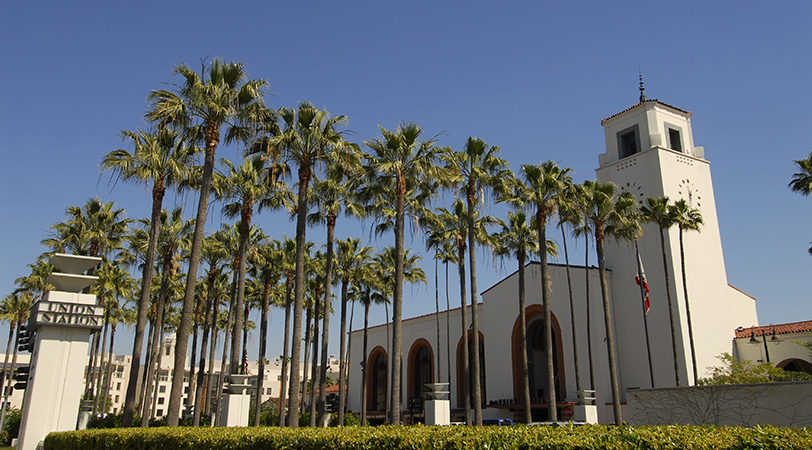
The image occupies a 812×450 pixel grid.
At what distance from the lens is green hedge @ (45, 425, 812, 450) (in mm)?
6973

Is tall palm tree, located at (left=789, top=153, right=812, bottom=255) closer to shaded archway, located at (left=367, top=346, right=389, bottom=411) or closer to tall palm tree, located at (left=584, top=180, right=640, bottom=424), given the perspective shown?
tall palm tree, located at (left=584, top=180, right=640, bottom=424)

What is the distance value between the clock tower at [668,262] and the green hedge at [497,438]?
97.7ft

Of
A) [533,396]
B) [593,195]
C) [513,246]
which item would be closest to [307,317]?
[533,396]

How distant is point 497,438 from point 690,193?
122 feet

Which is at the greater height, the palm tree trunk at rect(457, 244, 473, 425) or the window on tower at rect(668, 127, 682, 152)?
the window on tower at rect(668, 127, 682, 152)

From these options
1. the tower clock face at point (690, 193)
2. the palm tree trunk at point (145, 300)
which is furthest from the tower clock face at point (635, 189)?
the palm tree trunk at point (145, 300)

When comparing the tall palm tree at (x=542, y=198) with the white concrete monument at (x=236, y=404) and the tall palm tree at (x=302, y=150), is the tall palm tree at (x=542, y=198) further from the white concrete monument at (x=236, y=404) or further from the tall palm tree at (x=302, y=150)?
the white concrete monument at (x=236, y=404)

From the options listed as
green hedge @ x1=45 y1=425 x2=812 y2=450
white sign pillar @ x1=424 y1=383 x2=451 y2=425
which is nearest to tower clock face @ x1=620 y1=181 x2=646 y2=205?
white sign pillar @ x1=424 y1=383 x2=451 y2=425

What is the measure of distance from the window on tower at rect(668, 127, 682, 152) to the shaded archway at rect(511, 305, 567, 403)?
600 inches

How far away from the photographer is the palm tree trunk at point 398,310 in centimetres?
2239

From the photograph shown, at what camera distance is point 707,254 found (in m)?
40.1

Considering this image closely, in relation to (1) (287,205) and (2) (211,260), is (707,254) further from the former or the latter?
(2) (211,260)

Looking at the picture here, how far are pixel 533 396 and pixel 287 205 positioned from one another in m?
24.4

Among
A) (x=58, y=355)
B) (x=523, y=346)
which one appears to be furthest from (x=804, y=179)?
(x=58, y=355)
